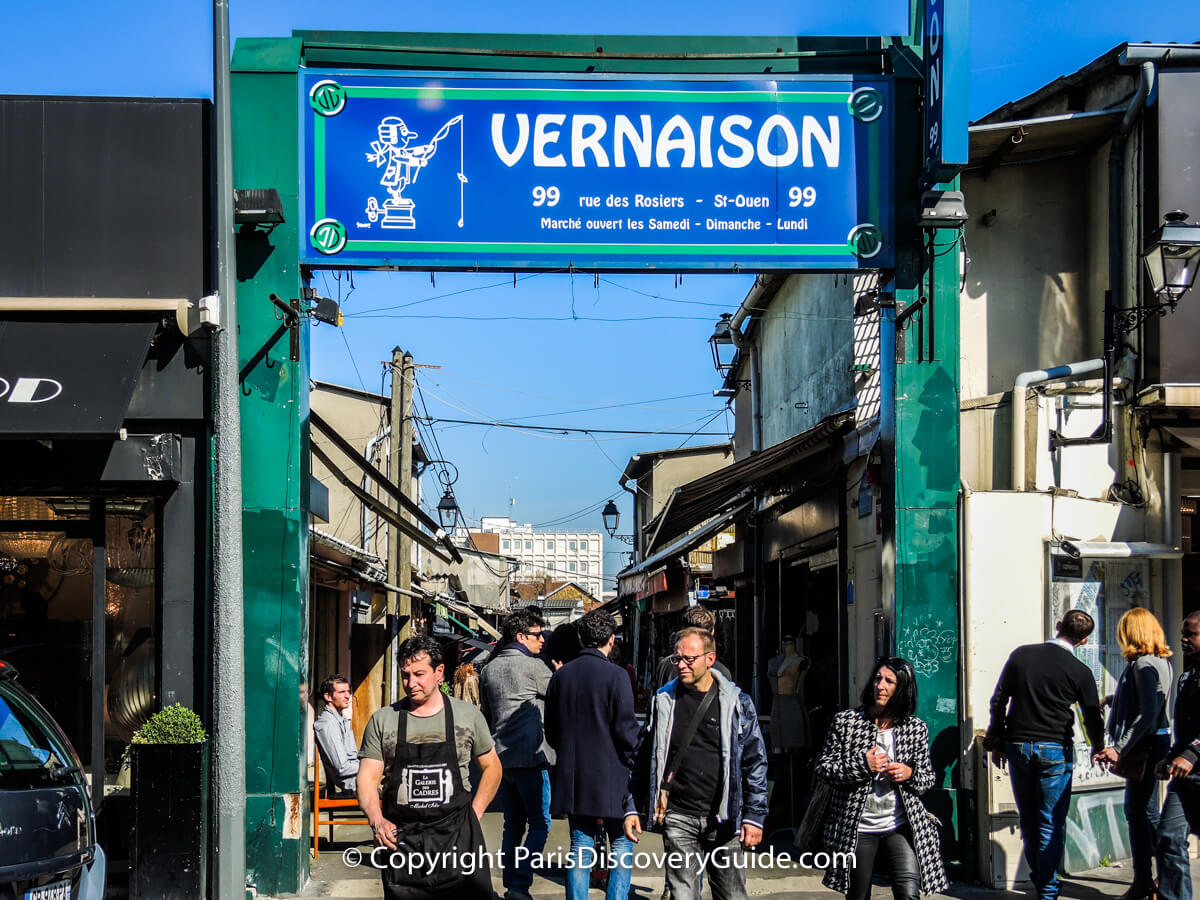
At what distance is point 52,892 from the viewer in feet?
18.0

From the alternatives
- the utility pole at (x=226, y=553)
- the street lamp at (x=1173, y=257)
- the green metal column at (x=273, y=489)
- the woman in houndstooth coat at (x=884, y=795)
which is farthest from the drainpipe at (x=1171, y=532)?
the utility pole at (x=226, y=553)

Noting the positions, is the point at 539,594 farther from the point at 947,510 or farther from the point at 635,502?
the point at 947,510

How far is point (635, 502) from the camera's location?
4503 centimetres

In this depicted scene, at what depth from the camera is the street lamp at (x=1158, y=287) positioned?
28.0 ft

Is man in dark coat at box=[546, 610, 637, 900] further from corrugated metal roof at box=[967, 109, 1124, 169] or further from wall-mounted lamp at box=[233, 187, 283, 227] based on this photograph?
corrugated metal roof at box=[967, 109, 1124, 169]

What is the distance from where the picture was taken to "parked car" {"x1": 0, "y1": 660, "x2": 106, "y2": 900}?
5.32 metres

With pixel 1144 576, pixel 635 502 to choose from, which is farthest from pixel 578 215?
pixel 635 502

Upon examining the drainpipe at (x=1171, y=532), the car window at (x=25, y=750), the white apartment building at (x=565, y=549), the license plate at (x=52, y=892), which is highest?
the drainpipe at (x=1171, y=532)

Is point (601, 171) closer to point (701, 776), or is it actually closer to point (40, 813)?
point (701, 776)

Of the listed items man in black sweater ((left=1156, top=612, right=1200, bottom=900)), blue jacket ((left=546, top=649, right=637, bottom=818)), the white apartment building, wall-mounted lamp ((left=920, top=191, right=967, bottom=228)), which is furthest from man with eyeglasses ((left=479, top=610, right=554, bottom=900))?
the white apartment building

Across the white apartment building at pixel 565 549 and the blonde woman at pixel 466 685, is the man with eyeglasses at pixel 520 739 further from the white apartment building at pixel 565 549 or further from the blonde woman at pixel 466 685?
the white apartment building at pixel 565 549

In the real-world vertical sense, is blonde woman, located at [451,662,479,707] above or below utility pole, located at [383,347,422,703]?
below

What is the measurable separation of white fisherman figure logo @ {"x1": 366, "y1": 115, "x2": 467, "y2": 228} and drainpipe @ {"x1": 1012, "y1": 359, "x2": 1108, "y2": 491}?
4.56m

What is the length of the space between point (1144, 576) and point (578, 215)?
17.2 feet
